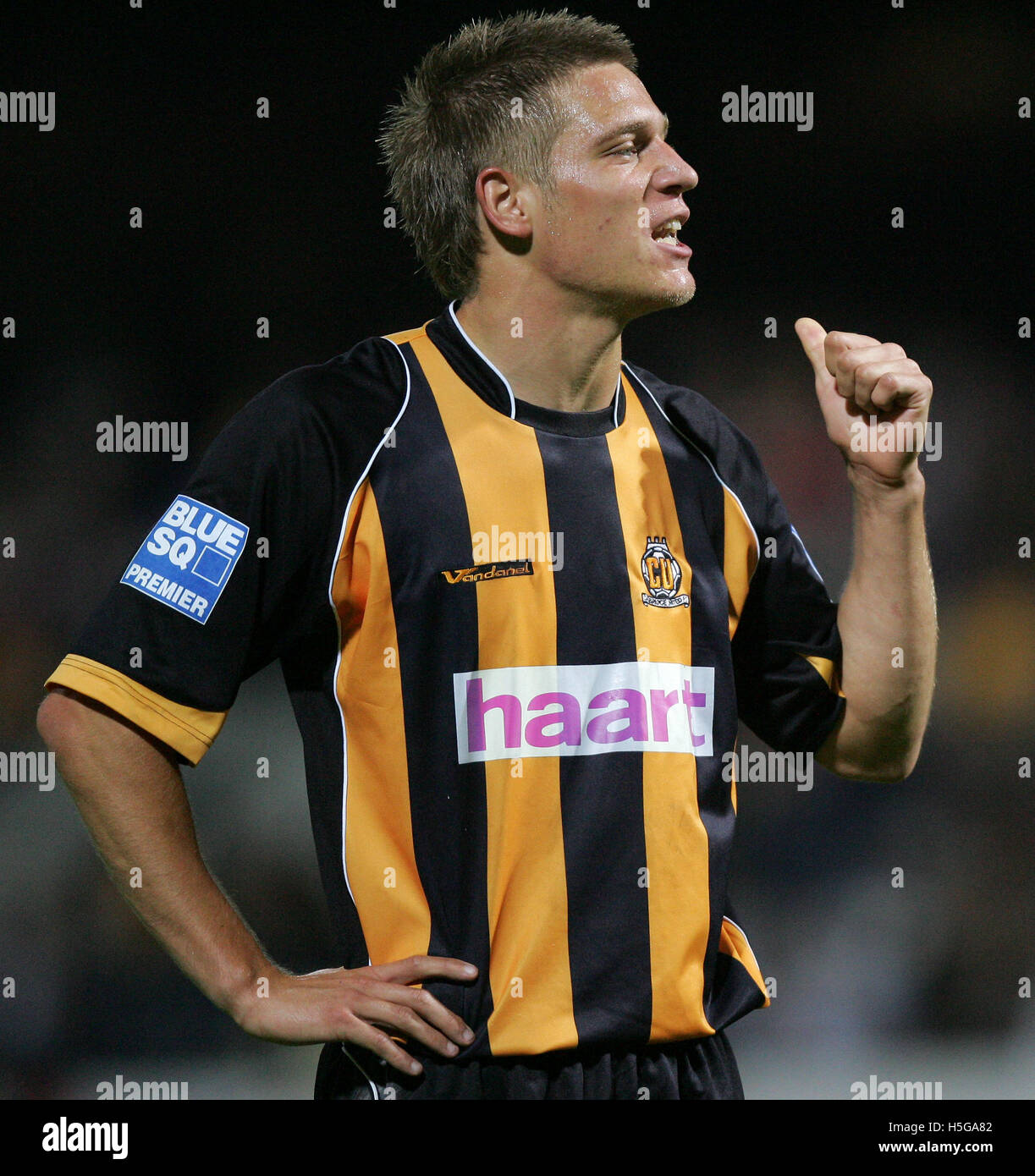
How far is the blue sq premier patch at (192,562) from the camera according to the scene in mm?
1265

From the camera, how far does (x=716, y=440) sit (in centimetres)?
155

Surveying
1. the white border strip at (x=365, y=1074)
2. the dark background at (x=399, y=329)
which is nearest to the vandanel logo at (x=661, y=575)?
the white border strip at (x=365, y=1074)

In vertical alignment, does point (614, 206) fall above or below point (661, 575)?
above

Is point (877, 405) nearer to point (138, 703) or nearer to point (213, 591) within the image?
point (213, 591)

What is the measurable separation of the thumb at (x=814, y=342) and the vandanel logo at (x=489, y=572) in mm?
445

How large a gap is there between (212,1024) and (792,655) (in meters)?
2.04

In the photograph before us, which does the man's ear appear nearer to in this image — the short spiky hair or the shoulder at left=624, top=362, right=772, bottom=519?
the short spiky hair

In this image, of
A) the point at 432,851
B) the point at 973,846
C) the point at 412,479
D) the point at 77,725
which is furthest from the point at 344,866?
the point at 973,846

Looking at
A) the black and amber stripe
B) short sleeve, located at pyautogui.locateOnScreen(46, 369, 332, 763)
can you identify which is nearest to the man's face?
the black and amber stripe

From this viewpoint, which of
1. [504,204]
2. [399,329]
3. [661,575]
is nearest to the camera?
[661,575]

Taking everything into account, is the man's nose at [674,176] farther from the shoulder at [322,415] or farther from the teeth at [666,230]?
the shoulder at [322,415]

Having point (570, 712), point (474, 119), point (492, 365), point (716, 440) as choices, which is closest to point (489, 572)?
point (570, 712)

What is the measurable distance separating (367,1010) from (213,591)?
0.43m

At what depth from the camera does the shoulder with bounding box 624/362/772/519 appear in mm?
1534
